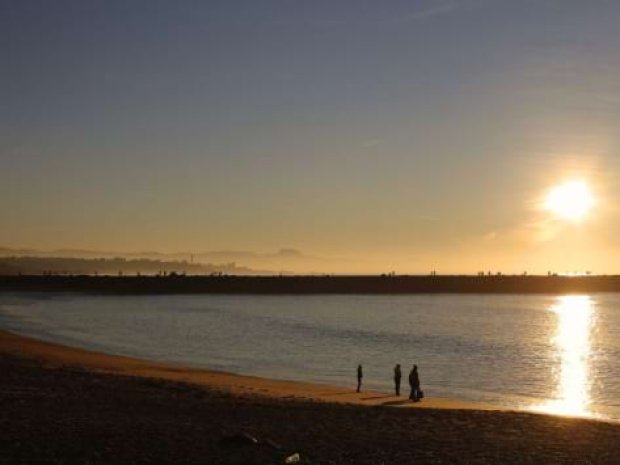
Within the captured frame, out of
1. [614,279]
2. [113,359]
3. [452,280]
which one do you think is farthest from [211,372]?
[614,279]

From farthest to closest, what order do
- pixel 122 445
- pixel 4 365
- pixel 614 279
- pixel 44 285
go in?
pixel 614 279, pixel 44 285, pixel 4 365, pixel 122 445

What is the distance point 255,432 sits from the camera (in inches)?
684

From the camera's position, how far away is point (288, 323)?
266ft

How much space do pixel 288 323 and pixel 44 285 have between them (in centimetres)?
9422

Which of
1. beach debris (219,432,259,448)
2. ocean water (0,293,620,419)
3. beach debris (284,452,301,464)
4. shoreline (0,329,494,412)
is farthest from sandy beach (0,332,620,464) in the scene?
ocean water (0,293,620,419)

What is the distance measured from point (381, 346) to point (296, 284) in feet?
379

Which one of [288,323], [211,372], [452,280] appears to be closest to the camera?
[211,372]

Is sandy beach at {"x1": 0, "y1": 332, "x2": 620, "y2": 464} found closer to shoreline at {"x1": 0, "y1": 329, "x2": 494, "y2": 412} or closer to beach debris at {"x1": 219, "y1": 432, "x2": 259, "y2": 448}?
beach debris at {"x1": 219, "y1": 432, "x2": 259, "y2": 448}

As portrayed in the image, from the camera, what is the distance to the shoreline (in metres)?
28.0

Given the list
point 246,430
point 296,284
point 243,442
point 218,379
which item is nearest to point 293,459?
point 243,442

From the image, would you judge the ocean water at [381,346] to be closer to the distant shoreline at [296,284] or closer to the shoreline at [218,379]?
the shoreline at [218,379]

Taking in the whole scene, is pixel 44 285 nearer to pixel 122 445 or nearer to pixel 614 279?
pixel 614 279

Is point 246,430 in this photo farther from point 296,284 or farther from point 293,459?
point 296,284

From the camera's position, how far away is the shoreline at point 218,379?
91.7 ft
